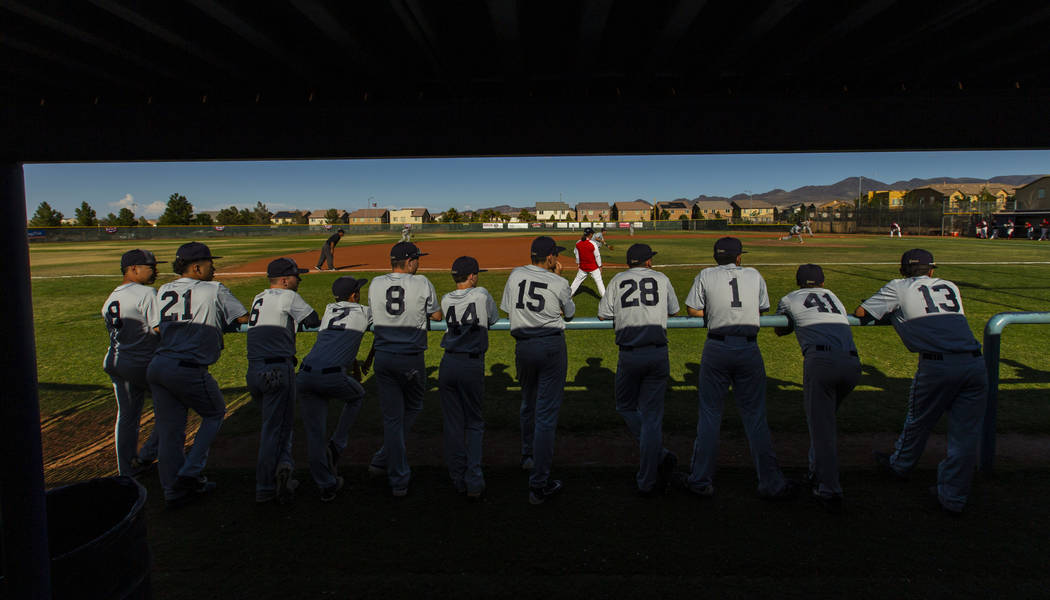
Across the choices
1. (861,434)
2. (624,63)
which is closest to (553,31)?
(624,63)

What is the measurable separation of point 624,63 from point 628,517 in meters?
3.29

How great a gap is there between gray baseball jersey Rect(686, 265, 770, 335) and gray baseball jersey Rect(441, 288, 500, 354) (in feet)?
5.50

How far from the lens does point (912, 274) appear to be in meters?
4.39

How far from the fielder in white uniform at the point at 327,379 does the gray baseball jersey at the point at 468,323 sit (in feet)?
2.35

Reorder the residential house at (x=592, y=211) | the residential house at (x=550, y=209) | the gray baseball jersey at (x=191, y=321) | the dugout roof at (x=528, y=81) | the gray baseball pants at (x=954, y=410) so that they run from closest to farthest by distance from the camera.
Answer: the dugout roof at (x=528, y=81) → the gray baseball pants at (x=954, y=410) → the gray baseball jersey at (x=191, y=321) → the residential house at (x=592, y=211) → the residential house at (x=550, y=209)

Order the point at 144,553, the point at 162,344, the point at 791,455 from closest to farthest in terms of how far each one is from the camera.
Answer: the point at 144,553 → the point at 162,344 → the point at 791,455

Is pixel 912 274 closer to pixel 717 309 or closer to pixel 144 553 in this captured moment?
pixel 717 309

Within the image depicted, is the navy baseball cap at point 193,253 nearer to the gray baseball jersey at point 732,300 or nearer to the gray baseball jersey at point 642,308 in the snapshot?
the gray baseball jersey at point 642,308

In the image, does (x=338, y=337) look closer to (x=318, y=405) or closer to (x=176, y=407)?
(x=318, y=405)

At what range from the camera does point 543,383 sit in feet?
14.1

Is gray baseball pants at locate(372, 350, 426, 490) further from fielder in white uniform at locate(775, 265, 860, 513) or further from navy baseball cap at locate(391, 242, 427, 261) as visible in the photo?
fielder in white uniform at locate(775, 265, 860, 513)

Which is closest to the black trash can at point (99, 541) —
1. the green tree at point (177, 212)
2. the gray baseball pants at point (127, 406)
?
the gray baseball pants at point (127, 406)

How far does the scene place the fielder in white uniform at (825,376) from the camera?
3.90 meters

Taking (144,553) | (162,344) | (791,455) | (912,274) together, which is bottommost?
(791,455)
